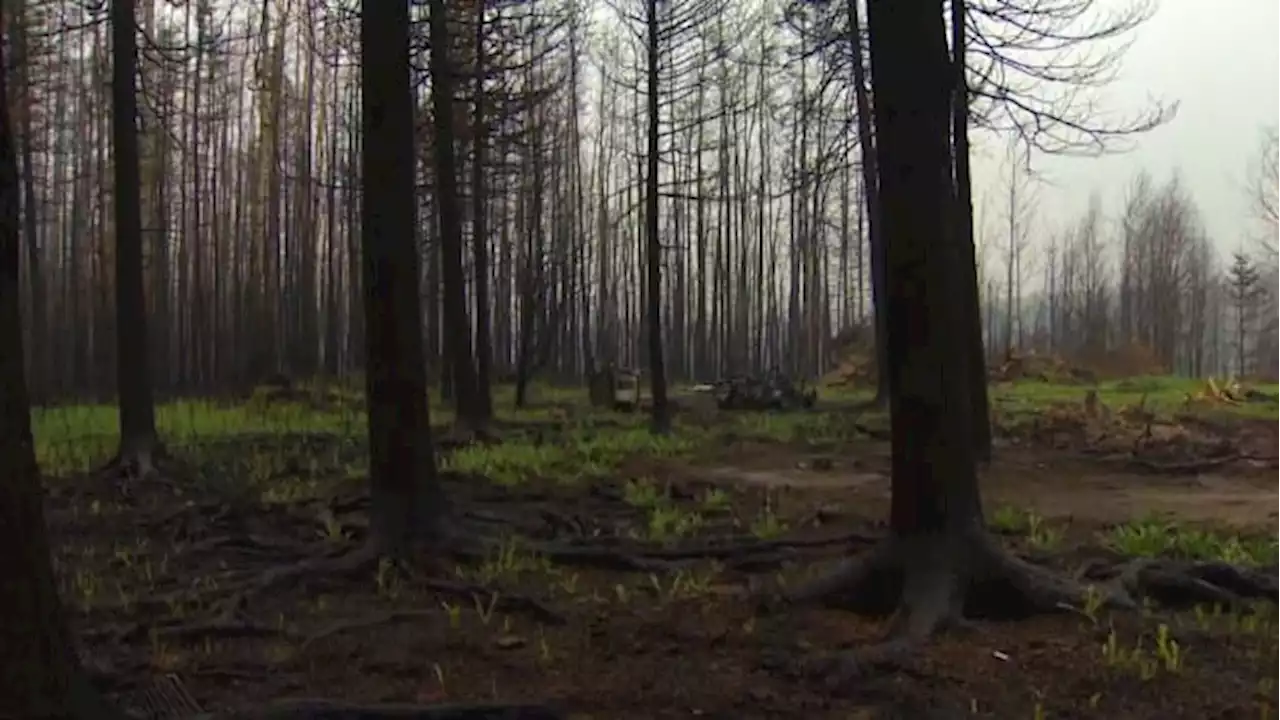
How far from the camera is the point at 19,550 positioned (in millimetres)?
2990

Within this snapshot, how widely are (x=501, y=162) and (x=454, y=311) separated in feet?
12.1

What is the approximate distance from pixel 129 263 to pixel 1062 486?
9.38m

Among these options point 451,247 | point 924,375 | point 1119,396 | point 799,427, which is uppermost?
point 451,247

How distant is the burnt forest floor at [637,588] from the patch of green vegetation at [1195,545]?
3 centimetres

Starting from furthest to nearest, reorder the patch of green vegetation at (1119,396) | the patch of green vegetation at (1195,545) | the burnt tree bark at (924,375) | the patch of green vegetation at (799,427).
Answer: the patch of green vegetation at (1119,396)
the patch of green vegetation at (799,427)
the patch of green vegetation at (1195,545)
the burnt tree bark at (924,375)

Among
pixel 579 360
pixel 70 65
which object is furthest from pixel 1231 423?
pixel 70 65

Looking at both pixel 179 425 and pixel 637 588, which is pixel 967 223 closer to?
pixel 637 588

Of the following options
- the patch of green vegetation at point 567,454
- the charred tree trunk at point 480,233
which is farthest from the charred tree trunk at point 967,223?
the charred tree trunk at point 480,233

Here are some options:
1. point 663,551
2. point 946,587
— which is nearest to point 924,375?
point 946,587

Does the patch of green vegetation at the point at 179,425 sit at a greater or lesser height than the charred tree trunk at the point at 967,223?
lesser

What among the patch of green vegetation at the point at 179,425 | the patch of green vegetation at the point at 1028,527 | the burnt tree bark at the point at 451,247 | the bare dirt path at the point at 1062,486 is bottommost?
the bare dirt path at the point at 1062,486

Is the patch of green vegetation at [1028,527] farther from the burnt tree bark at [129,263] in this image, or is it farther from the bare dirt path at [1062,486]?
the burnt tree bark at [129,263]

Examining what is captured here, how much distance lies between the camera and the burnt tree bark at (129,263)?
11.2 m

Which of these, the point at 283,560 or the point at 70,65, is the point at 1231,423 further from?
the point at 70,65
